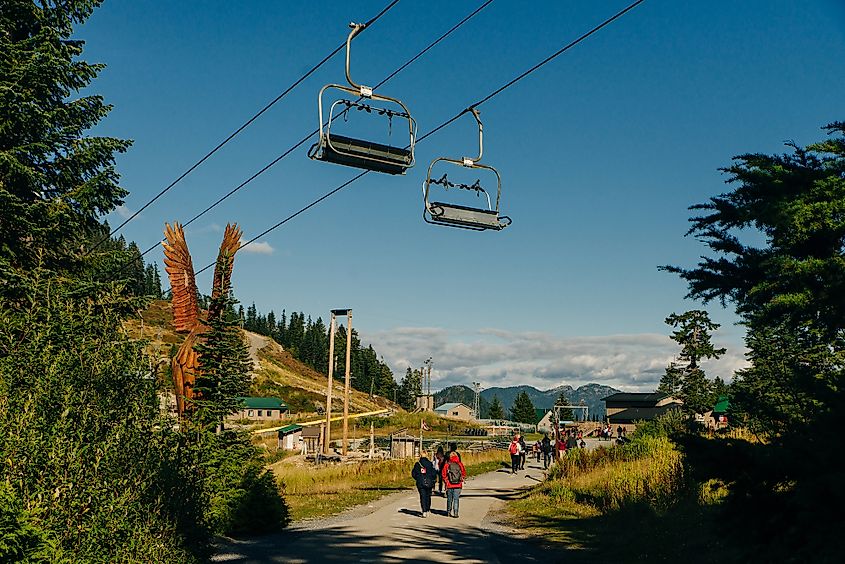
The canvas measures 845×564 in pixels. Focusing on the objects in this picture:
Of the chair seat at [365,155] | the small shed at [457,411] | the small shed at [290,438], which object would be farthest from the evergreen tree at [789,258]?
the small shed at [457,411]

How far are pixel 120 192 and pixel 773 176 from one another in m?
16.2

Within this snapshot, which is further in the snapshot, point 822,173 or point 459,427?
point 459,427

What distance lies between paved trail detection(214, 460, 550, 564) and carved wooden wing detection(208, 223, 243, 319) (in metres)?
5.97

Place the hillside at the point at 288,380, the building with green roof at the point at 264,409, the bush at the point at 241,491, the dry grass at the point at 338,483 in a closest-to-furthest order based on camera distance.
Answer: the bush at the point at 241,491
the dry grass at the point at 338,483
the building with green roof at the point at 264,409
the hillside at the point at 288,380

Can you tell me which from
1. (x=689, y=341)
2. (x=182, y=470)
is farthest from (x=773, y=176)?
(x=689, y=341)

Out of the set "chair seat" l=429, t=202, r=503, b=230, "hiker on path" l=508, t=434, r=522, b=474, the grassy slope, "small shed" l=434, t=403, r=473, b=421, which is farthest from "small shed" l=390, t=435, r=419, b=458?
"small shed" l=434, t=403, r=473, b=421

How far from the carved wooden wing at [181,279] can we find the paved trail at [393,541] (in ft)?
19.0

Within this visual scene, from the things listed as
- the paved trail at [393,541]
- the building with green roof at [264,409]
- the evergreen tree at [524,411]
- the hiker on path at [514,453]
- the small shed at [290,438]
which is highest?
the evergreen tree at [524,411]

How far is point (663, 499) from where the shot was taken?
1797 cm

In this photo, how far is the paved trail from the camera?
46.8ft

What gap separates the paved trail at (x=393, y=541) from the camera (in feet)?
46.8

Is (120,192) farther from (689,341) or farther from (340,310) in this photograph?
(689,341)

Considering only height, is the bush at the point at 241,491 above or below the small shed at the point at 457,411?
below

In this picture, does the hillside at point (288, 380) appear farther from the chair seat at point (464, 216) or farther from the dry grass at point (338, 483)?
the chair seat at point (464, 216)
